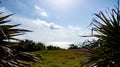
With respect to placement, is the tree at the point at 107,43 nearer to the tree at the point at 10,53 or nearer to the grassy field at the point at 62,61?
the tree at the point at 10,53

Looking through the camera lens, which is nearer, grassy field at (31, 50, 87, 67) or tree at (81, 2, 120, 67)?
tree at (81, 2, 120, 67)

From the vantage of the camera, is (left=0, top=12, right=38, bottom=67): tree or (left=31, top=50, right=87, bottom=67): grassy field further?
(left=31, top=50, right=87, bottom=67): grassy field

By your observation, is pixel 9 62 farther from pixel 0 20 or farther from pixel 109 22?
pixel 109 22

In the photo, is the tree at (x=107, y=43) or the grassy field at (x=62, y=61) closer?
the tree at (x=107, y=43)

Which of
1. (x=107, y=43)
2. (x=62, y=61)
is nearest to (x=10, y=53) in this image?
(x=107, y=43)

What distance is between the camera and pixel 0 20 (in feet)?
29.0

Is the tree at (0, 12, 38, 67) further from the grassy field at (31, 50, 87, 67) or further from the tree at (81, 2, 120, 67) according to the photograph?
the grassy field at (31, 50, 87, 67)

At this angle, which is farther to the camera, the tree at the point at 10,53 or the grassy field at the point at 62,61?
the grassy field at the point at 62,61

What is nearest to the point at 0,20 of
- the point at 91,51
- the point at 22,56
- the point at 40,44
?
the point at 22,56

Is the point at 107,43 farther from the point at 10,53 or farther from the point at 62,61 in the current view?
the point at 62,61

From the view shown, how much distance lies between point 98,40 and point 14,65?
8.23 feet

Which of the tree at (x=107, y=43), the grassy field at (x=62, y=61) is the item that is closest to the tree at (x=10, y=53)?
the tree at (x=107, y=43)

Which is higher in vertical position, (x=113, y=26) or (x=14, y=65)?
(x=113, y=26)

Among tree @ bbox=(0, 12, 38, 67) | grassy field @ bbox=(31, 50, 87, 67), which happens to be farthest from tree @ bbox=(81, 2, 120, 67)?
grassy field @ bbox=(31, 50, 87, 67)
